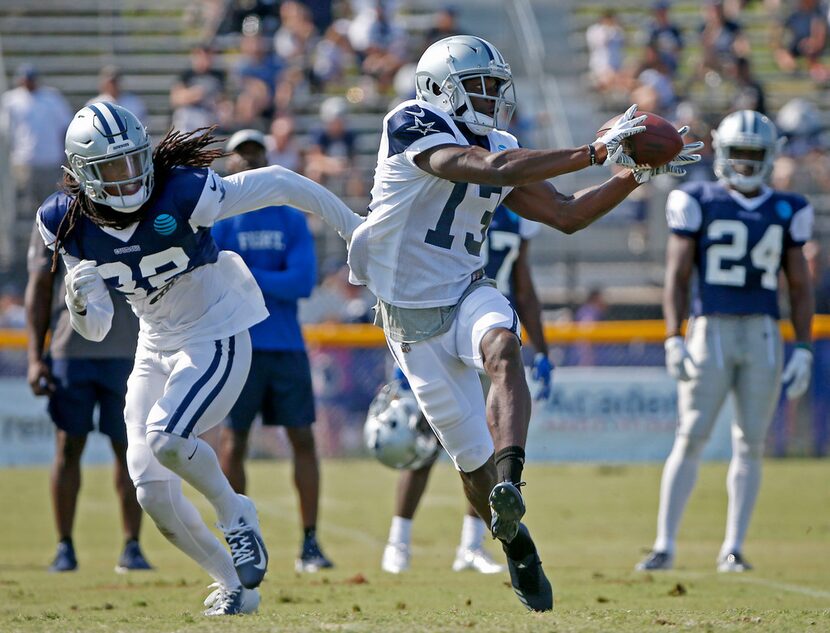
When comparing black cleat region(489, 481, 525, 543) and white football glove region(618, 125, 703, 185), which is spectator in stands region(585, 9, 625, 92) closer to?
white football glove region(618, 125, 703, 185)

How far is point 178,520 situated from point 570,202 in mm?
1948

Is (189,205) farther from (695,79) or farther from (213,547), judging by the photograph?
(695,79)

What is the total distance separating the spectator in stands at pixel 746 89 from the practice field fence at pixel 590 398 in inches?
123

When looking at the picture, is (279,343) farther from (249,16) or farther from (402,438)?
(249,16)

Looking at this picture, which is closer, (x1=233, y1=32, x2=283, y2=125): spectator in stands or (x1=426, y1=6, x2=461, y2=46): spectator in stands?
(x1=233, y1=32, x2=283, y2=125): spectator in stands

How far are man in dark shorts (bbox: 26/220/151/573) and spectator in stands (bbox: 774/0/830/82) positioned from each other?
40.4 feet

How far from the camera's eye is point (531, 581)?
479 cm

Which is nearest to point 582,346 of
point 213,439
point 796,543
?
point 213,439

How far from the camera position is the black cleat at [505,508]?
4496 millimetres

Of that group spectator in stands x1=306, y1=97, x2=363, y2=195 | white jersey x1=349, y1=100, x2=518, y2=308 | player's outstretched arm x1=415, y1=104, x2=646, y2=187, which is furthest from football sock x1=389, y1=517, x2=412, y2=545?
spectator in stands x1=306, y1=97, x2=363, y2=195

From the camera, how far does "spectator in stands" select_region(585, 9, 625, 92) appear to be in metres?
16.6

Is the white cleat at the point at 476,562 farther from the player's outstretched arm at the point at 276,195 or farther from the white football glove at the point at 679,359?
the player's outstretched arm at the point at 276,195

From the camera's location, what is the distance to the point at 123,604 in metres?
5.72

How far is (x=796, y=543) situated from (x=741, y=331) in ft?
5.48
